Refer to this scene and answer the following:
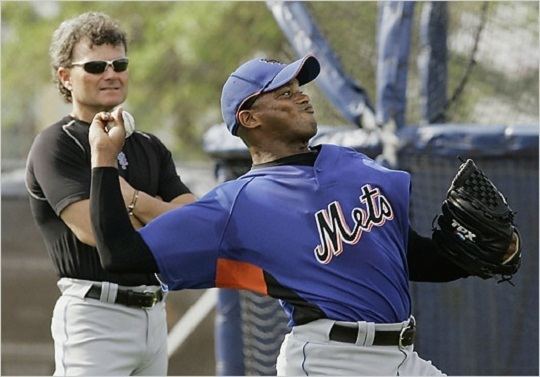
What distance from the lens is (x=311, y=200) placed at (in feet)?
10.9

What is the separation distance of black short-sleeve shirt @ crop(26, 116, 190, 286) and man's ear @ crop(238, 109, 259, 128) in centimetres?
91

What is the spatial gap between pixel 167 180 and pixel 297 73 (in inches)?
50.9

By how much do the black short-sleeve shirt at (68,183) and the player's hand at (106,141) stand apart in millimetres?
741

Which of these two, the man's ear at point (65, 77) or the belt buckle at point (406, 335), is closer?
the belt buckle at point (406, 335)

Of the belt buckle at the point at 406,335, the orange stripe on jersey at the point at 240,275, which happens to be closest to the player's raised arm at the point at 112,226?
the orange stripe on jersey at the point at 240,275

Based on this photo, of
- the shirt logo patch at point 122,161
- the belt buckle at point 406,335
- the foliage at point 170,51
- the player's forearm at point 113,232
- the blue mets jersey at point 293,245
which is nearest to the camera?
the player's forearm at point 113,232

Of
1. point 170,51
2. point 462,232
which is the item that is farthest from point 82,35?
point 170,51

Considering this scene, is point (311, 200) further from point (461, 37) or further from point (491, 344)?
point (461, 37)

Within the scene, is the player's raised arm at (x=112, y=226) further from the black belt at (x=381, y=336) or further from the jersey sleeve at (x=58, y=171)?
the jersey sleeve at (x=58, y=171)

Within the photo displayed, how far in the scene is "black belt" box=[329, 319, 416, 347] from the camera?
3318 mm

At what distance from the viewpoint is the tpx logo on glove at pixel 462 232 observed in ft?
Result: 11.5

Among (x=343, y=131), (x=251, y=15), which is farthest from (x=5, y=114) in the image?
(x=343, y=131)

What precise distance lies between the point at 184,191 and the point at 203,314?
128 inches

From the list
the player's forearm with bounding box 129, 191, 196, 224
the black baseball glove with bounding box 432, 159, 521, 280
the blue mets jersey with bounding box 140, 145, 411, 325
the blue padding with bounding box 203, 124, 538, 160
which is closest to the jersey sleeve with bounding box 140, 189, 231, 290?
the blue mets jersey with bounding box 140, 145, 411, 325
